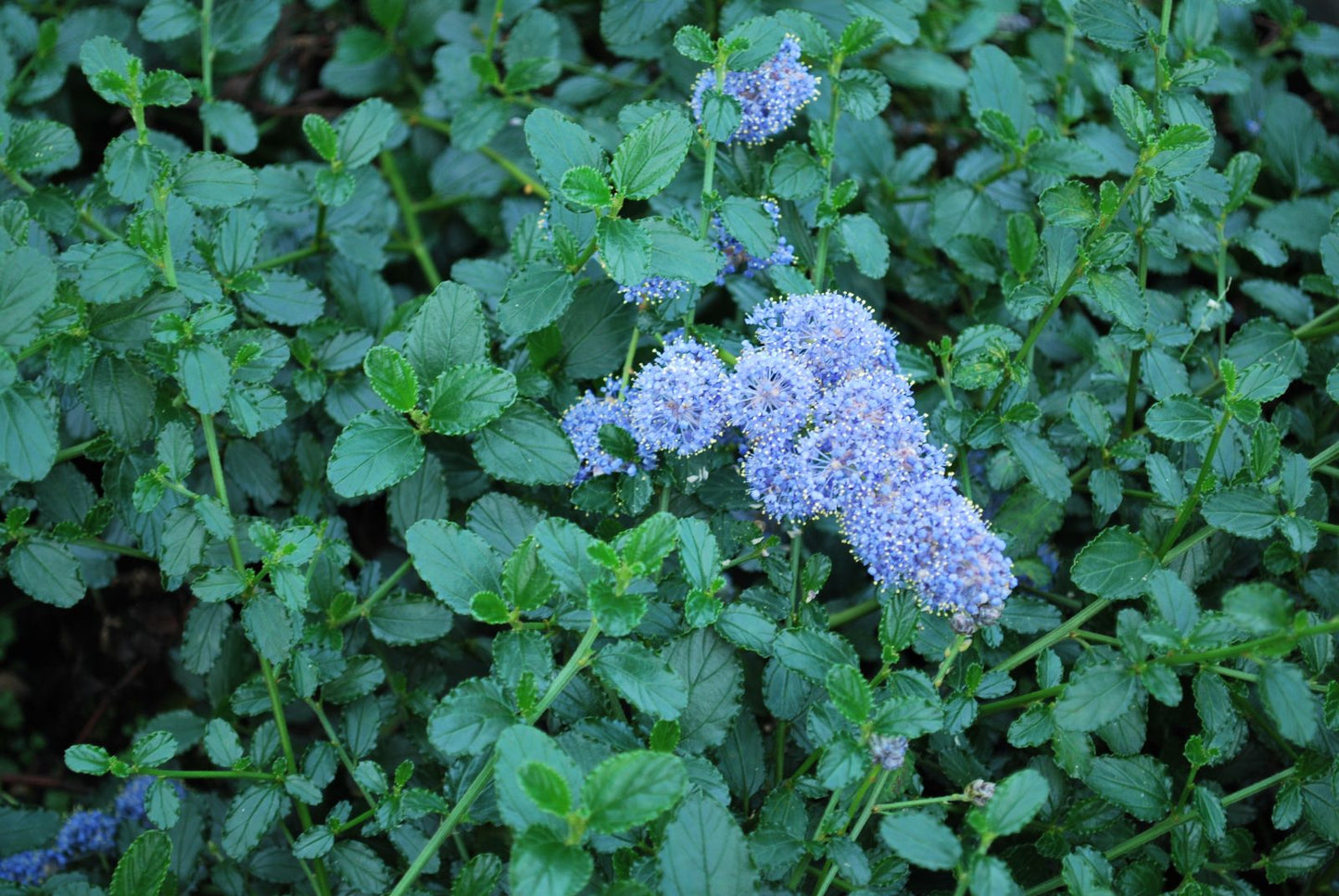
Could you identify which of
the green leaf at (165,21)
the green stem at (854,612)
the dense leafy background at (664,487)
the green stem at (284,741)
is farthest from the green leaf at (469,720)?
the green leaf at (165,21)

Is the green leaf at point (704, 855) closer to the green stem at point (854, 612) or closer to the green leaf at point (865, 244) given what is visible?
the green stem at point (854, 612)

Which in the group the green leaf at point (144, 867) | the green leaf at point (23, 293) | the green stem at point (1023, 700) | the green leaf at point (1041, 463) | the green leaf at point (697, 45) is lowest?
the green leaf at point (144, 867)

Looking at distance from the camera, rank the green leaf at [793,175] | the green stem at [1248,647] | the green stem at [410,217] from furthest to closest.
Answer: the green stem at [410,217], the green leaf at [793,175], the green stem at [1248,647]

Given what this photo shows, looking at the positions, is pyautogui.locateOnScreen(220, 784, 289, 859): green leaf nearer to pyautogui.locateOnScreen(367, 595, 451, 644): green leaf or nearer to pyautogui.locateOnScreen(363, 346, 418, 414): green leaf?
pyautogui.locateOnScreen(367, 595, 451, 644): green leaf

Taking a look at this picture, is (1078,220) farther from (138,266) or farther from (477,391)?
(138,266)

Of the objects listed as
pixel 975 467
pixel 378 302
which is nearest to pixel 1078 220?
pixel 975 467

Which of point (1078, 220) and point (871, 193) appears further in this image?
point (871, 193)

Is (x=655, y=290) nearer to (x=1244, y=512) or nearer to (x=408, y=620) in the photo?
(x=408, y=620)

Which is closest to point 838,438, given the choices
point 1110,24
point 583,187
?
point 583,187
